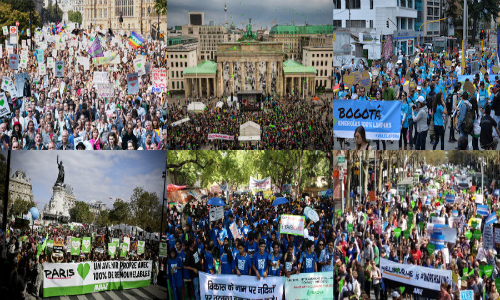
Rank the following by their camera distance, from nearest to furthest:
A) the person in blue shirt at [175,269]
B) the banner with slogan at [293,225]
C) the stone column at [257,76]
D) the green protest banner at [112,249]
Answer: the person in blue shirt at [175,269] < the banner with slogan at [293,225] < the green protest banner at [112,249] < the stone column at [257,76]

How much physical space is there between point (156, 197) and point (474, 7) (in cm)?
981

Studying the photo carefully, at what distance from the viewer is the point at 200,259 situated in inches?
585

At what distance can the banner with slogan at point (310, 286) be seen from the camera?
1448 cm

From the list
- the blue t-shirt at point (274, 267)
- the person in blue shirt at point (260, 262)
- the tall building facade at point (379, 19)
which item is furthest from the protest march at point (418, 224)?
the tall building facade at point (379, 19)

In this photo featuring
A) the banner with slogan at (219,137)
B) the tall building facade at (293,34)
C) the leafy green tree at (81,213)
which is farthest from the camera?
Result: the banner with slogan at (219,137)

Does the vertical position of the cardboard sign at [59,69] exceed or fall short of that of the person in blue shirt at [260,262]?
it exceeds it

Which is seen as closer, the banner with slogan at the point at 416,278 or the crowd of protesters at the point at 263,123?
the banner with slogan at the point at 416,278

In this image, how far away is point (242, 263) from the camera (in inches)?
569

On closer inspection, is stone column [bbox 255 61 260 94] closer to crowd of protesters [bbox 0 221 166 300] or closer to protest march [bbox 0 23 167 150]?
protest march [bbox 0 23 167 150]

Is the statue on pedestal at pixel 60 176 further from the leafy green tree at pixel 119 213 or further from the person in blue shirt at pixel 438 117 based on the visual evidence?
the person in blue shirt at pixel 438 117

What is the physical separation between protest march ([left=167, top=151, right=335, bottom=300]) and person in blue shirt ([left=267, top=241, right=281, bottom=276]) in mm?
11

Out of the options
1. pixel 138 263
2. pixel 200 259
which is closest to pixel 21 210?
pixel 138 263

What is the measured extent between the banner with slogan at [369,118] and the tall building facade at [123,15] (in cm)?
565

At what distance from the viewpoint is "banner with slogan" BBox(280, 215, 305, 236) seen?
1498 centimetres
